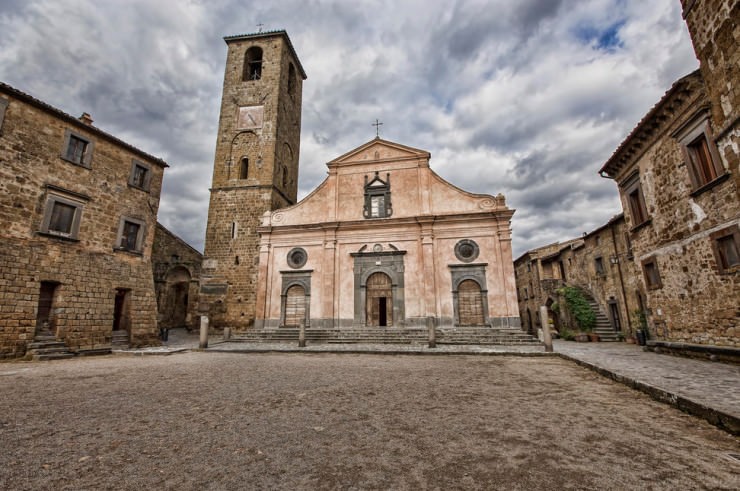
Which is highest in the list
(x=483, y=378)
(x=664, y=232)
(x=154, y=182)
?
(x=154, y=182)

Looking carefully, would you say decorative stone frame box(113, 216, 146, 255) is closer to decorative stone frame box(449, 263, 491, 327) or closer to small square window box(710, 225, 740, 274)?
decorative stone frame box(449, 263, 491, 327)

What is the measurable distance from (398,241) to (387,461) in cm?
1511

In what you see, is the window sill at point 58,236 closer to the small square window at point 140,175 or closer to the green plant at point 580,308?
the small square window at point 140,175

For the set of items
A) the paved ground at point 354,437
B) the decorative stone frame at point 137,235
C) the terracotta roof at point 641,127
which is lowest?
the paved ground at point 354,437

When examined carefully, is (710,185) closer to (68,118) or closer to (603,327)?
(603,327)

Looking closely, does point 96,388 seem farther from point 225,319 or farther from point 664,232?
point 664,232

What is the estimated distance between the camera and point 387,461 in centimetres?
289

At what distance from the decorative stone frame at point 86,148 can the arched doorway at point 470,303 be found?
17.2 metres

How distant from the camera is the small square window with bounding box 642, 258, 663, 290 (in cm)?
1078

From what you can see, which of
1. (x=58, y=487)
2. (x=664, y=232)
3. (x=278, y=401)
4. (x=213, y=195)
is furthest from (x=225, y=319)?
(x=664, y=232)

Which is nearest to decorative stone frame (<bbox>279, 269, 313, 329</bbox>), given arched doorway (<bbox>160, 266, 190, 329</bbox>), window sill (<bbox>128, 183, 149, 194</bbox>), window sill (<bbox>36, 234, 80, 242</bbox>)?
arched doorway (<bbox>160, 266, 190, 329</bbox>)

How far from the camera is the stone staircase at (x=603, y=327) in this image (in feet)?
55.8

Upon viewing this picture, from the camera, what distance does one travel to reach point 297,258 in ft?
60.9

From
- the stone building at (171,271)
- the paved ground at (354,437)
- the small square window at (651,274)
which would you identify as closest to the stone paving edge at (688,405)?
the paved ground at (354,437)
